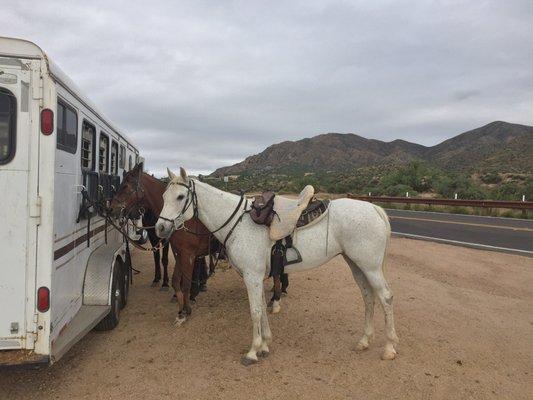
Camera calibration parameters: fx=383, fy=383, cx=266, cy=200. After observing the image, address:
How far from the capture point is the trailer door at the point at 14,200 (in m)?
3.07

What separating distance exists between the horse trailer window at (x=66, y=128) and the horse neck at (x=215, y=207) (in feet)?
4.46

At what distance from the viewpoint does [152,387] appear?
3.76 meters

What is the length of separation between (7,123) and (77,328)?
2.07 metres

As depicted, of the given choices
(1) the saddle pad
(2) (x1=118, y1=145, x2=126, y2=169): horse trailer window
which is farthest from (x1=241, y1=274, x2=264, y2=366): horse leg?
(2) (x1=118, y1=145, x2=126, y2=169): horse trailer window

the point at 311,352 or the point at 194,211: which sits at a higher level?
the point at 194,211

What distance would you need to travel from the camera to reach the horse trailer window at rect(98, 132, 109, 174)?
5.32 meters

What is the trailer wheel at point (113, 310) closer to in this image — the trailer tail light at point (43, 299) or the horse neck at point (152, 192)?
the horse neck at point (152, 192)

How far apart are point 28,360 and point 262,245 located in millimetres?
2367

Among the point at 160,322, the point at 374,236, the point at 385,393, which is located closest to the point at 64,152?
the point at 160,322

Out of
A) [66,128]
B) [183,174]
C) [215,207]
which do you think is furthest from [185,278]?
[66,128]

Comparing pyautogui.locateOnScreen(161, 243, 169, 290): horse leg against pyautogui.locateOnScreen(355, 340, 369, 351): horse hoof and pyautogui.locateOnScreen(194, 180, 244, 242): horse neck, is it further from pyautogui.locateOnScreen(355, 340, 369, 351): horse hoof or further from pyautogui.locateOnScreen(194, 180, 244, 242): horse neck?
pyautogui.locateOnScreen(355, 340, 369, 351): horse hoof

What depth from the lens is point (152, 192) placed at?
5.59m

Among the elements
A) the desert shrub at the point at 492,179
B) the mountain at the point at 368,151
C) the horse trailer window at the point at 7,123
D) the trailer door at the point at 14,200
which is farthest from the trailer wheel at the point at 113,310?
the mountain at the point at 368,151

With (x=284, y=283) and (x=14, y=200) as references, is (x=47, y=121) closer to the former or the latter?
(x=14, y=200)
